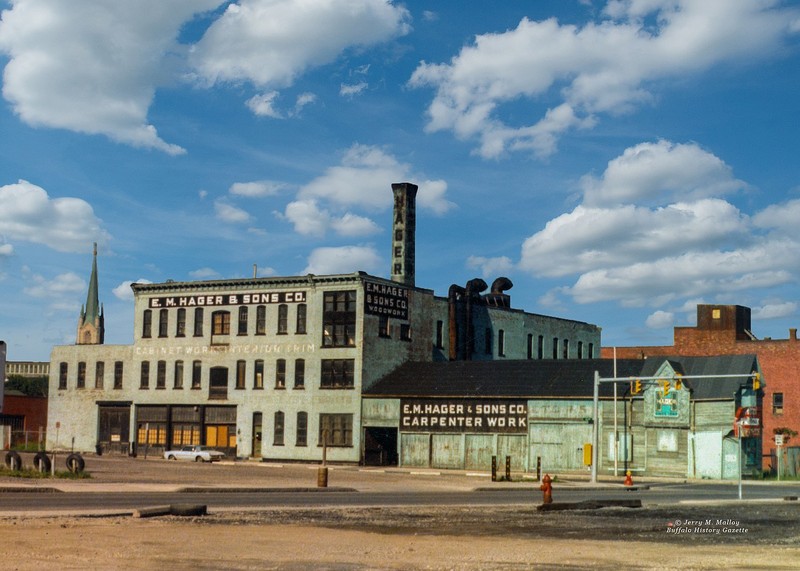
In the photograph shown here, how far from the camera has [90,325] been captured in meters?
175

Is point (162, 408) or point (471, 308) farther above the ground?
point (471, 308)

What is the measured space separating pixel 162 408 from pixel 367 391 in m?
16.5

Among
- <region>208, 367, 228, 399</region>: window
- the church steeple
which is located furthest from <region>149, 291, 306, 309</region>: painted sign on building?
the church steeple

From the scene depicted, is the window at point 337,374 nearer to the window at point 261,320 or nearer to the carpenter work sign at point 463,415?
the carpenter work sign at point 463,415

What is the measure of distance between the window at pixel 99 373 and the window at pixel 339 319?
19.5 metres

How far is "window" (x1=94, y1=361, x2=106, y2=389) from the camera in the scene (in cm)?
8094

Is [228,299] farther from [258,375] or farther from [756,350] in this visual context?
[756,350]

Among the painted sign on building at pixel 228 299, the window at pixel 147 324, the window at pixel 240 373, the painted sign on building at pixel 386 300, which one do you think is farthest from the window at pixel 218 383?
the painted sign on building at pixel 386 300

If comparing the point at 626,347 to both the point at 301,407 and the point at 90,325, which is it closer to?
the point at 301,407

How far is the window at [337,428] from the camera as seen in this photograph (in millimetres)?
70625

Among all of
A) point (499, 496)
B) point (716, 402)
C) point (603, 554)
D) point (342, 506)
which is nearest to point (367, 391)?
point (716, 402)

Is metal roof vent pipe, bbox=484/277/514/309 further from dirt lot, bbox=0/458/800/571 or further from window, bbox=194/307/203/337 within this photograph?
dirt lot, bbox=0/458/800/571

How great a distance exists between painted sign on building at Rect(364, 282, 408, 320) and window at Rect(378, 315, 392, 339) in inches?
11.7

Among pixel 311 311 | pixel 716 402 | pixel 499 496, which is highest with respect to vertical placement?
pixel 311 311
